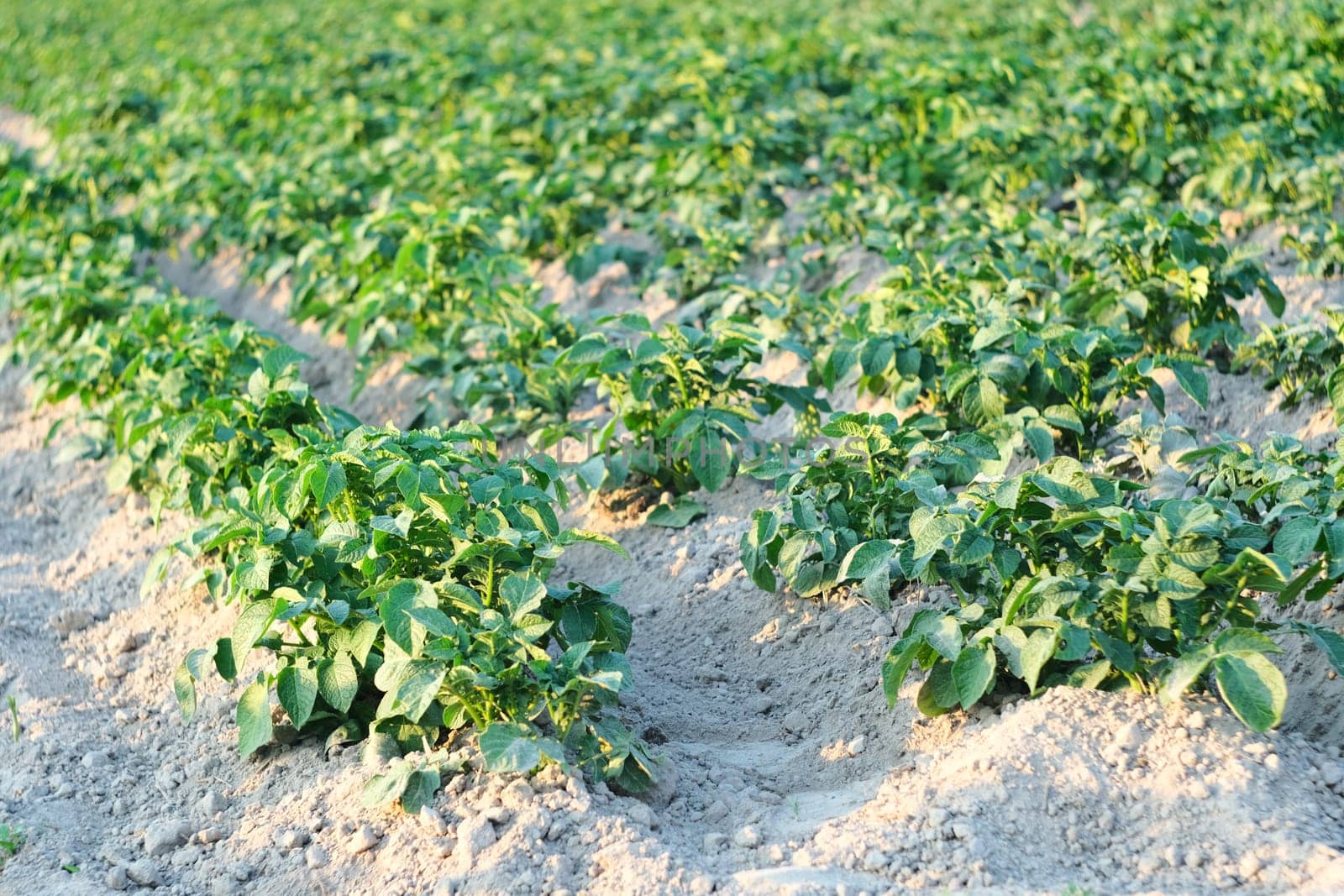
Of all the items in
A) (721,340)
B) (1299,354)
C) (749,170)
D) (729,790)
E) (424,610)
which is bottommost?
(1299,354)

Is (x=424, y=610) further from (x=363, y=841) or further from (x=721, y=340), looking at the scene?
(x=721, y=340)

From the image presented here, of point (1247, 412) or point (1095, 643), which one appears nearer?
point (1095, 643)

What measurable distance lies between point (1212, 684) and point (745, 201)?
3284 millimetres

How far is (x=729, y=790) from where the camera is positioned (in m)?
2.74

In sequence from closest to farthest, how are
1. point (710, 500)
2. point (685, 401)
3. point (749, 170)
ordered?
point (685, 401) < point (710, 500) < point (749, 170)

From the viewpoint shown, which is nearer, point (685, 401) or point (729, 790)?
point (729, 790)

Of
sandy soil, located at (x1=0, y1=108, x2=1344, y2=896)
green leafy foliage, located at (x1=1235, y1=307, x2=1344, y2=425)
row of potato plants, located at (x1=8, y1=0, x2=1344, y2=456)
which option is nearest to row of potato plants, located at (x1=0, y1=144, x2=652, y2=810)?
sandy soil, located at (x1=0, y1=108, x2=1344, y2=896)

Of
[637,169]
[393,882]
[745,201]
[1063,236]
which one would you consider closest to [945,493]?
[393,882]

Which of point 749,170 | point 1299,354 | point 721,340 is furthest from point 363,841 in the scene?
point 749,170

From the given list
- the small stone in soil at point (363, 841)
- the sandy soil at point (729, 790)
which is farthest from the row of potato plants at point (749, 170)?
the small stone in soil at point (363, 841)

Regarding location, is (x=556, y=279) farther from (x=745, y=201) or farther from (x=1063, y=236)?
(x=1063, y=236)

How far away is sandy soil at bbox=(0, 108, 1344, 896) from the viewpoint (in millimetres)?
2354

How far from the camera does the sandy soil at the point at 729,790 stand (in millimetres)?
2354

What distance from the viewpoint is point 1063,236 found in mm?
4395
